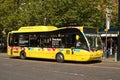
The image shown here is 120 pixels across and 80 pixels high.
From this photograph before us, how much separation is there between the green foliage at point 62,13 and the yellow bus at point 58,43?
395 cm

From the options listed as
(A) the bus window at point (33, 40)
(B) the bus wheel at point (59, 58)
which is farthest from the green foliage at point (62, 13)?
(B) the bus wheel at point (59, 58)

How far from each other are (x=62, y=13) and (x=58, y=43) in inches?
268

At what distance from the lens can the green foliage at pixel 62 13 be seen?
101 feet

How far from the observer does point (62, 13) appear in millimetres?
31453

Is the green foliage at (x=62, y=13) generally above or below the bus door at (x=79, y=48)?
above

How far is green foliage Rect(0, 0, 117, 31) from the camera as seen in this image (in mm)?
30656

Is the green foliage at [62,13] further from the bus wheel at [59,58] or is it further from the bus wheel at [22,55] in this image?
the bus wheel at [59,58]

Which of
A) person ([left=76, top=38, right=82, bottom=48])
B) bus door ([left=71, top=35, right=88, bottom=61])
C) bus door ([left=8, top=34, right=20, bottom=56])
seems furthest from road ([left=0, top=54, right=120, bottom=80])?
bus door ([left=8, top=34, right=20, bottom=56])

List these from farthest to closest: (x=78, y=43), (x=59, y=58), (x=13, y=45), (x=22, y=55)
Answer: (x=13, y=45) < (x=22, y=55) < (x=59, y=58) < (x=78, y=43)

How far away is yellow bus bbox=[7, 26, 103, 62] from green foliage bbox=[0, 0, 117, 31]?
3.95m

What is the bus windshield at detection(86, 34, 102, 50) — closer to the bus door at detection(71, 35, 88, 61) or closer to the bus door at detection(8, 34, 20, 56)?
the bus door at detection(71, 35, 88, 61)

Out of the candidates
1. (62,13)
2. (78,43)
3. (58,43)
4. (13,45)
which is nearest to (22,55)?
(13,45)

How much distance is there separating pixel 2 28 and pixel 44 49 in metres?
15.2

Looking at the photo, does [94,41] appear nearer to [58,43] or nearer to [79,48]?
[79,48]
